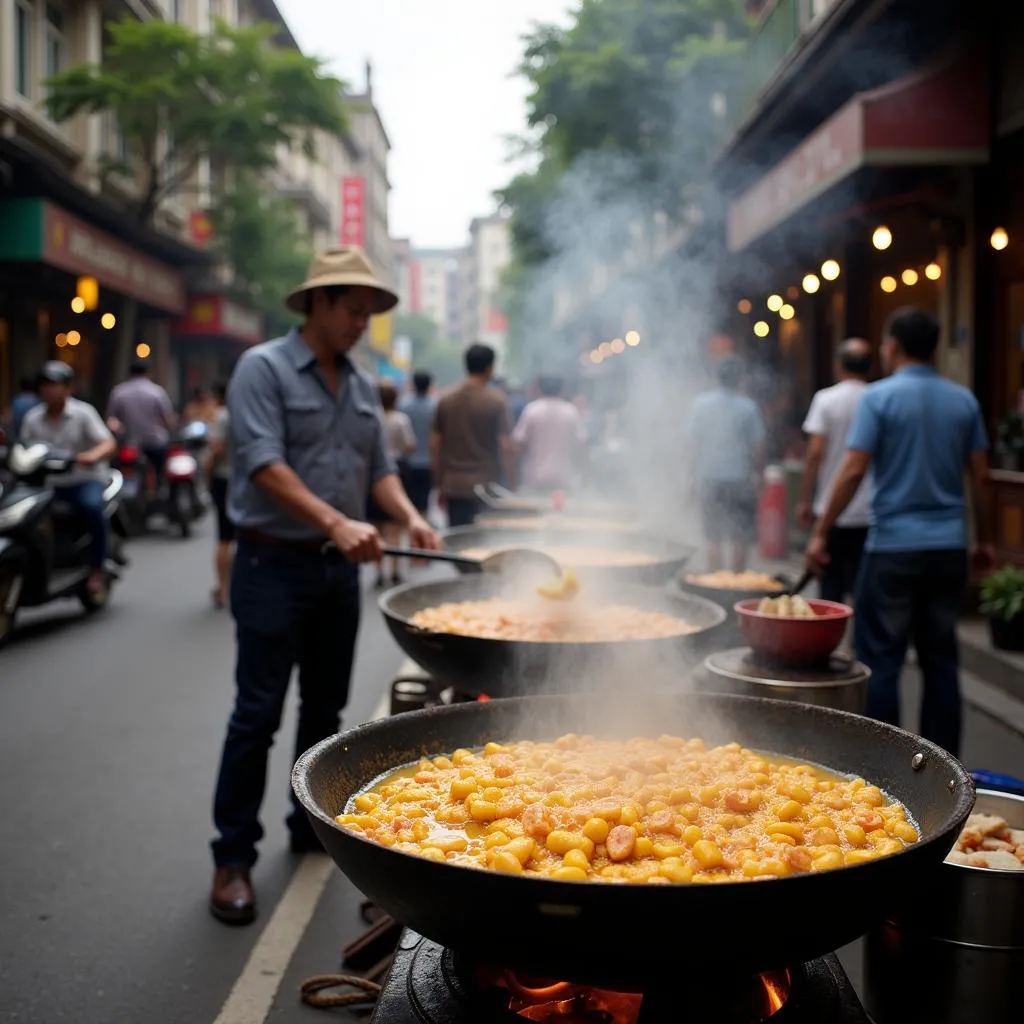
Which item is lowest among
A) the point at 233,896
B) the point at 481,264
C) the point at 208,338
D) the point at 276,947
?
the point at 276,947

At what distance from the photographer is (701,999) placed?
2049 millimetres

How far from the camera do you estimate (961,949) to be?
2717mm

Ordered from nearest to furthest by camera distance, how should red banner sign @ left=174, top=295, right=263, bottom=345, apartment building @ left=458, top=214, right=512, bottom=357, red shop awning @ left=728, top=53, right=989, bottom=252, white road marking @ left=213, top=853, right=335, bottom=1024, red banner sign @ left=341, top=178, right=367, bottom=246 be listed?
white road marking @ left=213, top=853, right=335, bottom=1024 < red shop awning @ left=728, top=53, right=989, bottom=252 < red banner sign @ left=174, top=295, right=263, bottom=345 < red banner sign @ left=341, top=178, right=367, bottom=246 < apartment building @ left=458, top=214, right=512, bottom=357

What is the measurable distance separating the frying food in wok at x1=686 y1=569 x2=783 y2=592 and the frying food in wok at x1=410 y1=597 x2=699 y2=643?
0.88 m

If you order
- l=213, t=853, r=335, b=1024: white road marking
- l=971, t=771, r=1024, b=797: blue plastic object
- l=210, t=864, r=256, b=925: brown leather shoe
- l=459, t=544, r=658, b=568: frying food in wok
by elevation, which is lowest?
l=213, t=853, r=335, b=1024: white road marking

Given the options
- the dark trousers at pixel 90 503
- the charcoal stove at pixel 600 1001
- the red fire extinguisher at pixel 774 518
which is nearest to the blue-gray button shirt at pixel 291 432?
the charcoal stove at pixel 600 1001

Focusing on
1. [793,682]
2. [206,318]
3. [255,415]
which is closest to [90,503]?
[255,415]

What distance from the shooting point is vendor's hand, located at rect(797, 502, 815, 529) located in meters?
7.04

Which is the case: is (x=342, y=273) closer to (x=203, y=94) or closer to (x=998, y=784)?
(x=998, y=784)

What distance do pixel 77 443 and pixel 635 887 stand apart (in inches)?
353

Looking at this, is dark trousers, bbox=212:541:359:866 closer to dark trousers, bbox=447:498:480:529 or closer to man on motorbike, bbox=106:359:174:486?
dark trousers, bbox=447:498:480:529

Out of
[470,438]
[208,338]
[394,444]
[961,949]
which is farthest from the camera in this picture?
[208,338]

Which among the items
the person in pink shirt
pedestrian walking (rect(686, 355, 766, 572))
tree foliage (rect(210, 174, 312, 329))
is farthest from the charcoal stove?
tree foliage (rect(210, 174, 312, 329))

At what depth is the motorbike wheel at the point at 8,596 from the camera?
27.9 feet
